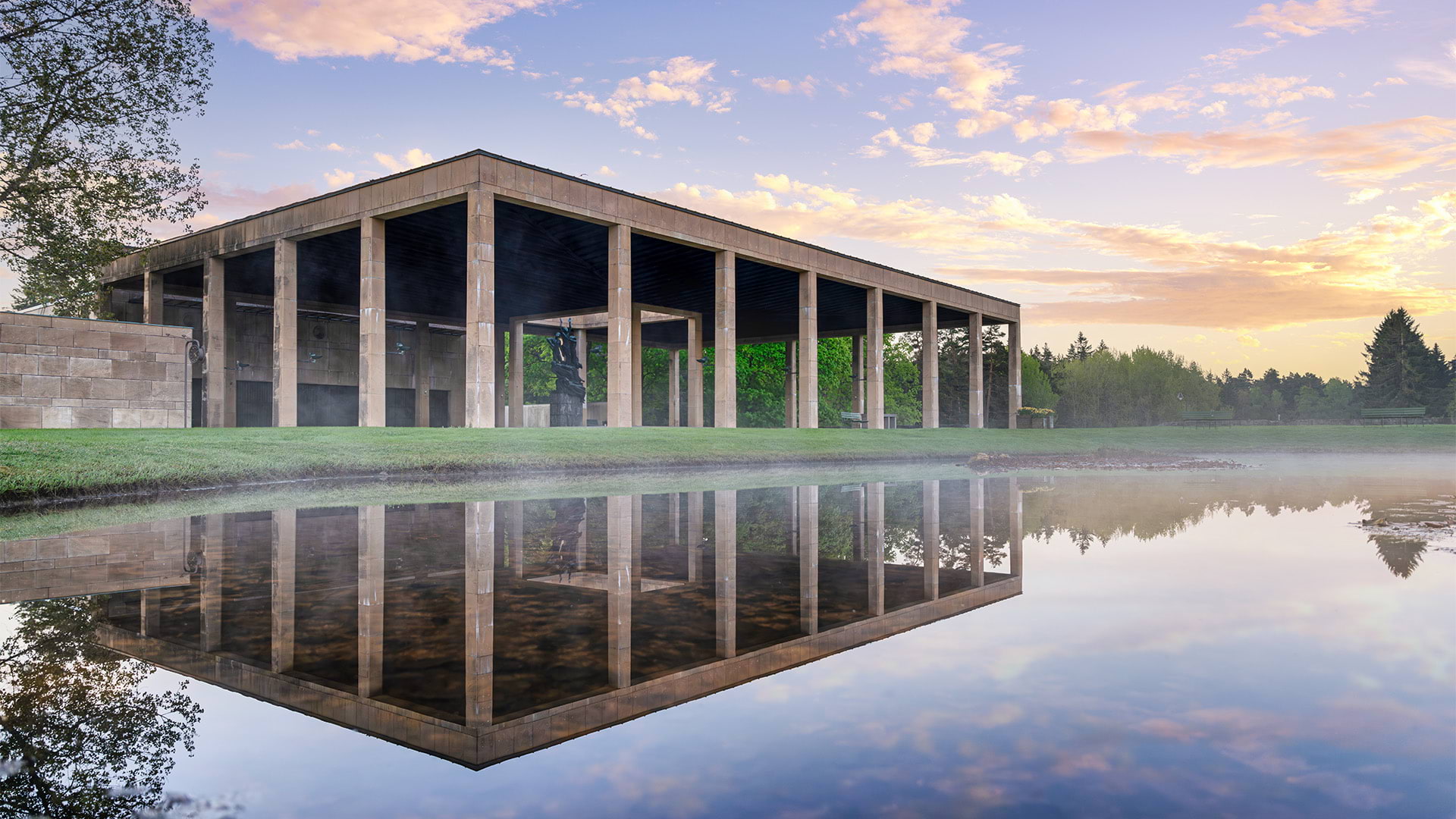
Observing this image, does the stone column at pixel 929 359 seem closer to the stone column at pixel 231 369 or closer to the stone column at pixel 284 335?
the stone column at pixel 284 335

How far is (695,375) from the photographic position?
140ft

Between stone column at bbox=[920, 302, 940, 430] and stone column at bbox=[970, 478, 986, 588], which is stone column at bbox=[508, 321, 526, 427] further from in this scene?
stone column at bbox=[970, 478, 986, 588]

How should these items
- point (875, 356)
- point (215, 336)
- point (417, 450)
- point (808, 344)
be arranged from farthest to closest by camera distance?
1. point (875, 356)
2. point (808, 344)
3. point (215, 336)
4. point (417, 450)

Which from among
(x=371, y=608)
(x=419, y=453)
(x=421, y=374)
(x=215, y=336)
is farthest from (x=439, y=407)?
(x=371, y=608)

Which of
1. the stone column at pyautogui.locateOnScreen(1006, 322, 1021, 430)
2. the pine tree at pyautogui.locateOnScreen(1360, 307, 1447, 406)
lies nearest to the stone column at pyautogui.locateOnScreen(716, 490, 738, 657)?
the stone column at pyautogui.locateOnScreen(1006, 322, 1021, 430)

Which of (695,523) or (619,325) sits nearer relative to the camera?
(695,523)

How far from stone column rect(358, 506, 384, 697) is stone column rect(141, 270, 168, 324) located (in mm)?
32640

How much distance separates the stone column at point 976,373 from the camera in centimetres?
4734

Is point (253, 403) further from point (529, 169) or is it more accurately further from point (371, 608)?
point (371, 608)

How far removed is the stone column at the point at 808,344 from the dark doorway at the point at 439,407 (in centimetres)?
2220

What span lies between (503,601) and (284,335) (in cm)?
2777

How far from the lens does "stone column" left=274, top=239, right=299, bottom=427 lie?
2888cm

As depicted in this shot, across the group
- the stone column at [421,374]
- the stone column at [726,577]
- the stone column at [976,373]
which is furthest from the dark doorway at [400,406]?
the stone column at [726,577]

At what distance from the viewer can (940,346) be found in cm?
10388
